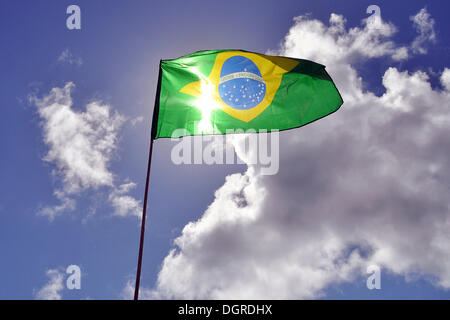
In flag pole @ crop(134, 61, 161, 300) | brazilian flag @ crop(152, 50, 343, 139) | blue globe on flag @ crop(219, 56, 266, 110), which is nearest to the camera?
flag pole @ crop(134, 61, 161, 300)

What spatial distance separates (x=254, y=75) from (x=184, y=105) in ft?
11.9

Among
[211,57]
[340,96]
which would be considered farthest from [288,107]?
[211,57]

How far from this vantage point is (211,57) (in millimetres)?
15273

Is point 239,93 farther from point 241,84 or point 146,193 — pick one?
point 146,193

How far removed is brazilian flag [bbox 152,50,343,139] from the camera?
13.6 m

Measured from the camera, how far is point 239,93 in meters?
14.8

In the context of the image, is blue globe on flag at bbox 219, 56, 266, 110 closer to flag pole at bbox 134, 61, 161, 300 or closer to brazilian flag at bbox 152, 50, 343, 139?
brazilian flag at bbox 152, 50, 343, 139

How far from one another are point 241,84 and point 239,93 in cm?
54

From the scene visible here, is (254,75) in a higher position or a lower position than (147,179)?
higher

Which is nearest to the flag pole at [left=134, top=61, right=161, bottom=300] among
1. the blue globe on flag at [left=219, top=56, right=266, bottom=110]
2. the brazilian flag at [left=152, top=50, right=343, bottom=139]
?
the brazilian flag at [left=152, top=50, right=343, bottom=139]

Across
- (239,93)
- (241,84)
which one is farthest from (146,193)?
(241,84)
